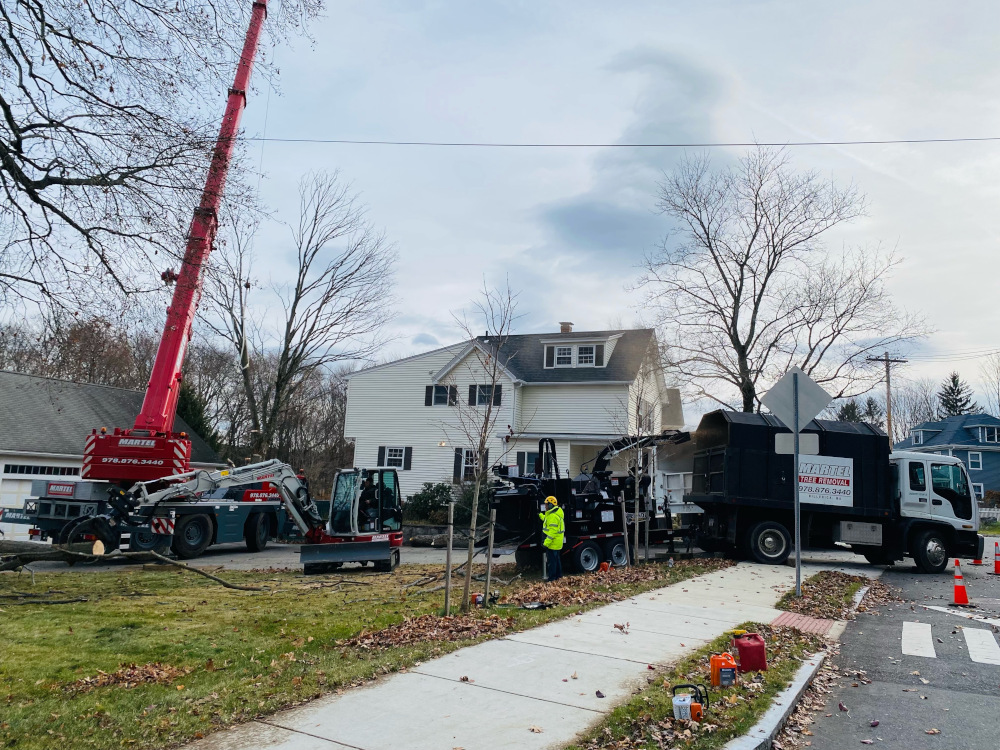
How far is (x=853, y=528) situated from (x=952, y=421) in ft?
163

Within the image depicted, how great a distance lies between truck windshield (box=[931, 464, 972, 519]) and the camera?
17.1 meters

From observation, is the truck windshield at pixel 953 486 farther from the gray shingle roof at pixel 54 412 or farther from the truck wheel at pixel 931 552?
the gray shingle roof at pixel 54 412

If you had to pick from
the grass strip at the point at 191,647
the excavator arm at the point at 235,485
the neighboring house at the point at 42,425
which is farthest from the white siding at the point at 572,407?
the grass strip at the point at 191,647

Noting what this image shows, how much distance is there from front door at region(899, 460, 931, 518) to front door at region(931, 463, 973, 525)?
0.15 meters

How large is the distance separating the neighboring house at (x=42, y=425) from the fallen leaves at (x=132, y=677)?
18.5 metres

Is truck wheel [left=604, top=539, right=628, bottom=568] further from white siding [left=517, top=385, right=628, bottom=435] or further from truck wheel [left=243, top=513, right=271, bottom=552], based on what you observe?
white siding [left=517, top=385, right=628, bottom=435]

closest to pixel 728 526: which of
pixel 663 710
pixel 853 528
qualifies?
pixel 853 528

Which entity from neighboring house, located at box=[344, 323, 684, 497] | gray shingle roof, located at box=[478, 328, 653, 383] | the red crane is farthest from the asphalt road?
gray shingle roof, located at box=[478, 328, 653, 383]

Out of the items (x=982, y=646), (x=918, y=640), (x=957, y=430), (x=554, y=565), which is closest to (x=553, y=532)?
(x=554, y=565)

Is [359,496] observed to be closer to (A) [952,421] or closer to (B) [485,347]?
(B) [485,347]

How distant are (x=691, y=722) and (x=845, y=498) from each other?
1373cm

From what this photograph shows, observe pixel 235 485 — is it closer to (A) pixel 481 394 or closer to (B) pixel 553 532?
(B) pixel 553 532

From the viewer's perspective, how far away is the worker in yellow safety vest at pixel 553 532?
13773 mm

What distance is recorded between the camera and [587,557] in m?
15.3
